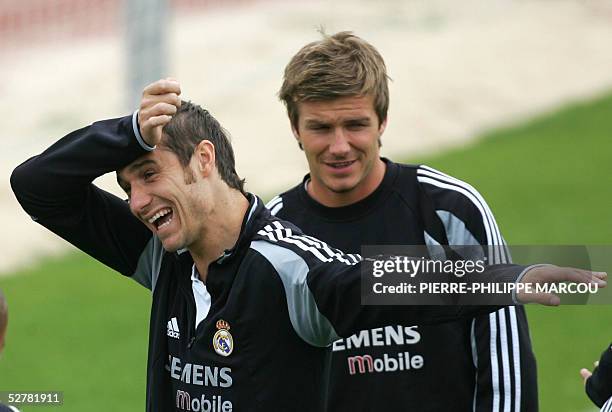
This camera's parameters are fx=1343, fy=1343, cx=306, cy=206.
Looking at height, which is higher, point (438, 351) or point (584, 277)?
point (438, 351)

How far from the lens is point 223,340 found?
3.84m

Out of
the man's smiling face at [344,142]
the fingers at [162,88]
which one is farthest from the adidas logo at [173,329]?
the man's smiling face at [344,142]

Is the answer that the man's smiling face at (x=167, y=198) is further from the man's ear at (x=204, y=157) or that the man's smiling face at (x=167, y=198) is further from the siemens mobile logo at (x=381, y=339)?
the siemens mobile logo at (x=381, y=339)

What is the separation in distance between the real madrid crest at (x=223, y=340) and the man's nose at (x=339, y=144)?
0.97 metres

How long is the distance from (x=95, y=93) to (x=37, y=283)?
17.1 ft

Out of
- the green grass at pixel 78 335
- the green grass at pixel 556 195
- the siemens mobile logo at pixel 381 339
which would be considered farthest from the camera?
the green grass at pixel 556 195

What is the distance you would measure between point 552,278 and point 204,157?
1149mm

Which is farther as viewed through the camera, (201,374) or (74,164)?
(74,164)

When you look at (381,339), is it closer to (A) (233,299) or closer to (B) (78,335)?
(A) (233,299)

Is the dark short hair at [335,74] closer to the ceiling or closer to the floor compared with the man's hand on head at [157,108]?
closer to the ceiling

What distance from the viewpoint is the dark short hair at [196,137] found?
3.97 m

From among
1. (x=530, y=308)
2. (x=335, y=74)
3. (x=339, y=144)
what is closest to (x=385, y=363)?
(x=339, y=144)

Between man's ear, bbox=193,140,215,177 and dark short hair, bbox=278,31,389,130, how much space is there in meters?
0.75

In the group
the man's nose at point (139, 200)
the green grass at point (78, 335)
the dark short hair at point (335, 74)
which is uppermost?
the green grass at point (78, 335)
